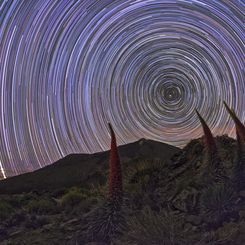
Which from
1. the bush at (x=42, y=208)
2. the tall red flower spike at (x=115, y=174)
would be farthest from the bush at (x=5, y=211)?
the tall red flower spike at (x=115, y=174)

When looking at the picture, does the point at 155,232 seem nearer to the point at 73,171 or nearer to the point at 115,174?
the point at 115,174

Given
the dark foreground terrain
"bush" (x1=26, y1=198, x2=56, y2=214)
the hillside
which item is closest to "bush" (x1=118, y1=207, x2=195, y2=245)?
the dark foreground terrain

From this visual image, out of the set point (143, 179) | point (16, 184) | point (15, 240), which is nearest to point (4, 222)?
point (15, 240)

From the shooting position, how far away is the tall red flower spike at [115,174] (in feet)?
30.2

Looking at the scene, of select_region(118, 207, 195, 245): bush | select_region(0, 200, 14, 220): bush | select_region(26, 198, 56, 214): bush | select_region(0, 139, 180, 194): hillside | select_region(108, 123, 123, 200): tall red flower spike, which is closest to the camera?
select_region(118, 207, 195, 245): bush

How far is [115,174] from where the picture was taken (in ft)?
31.5

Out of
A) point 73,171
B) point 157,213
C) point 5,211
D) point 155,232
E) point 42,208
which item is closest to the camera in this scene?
point 155,232

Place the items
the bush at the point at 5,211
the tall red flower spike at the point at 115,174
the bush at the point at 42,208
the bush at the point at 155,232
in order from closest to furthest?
the bush at the point at 155,232 < the tall red flower spike at the point at 115,174 < the bush at the point at 42,208 < the bush at the point at 5,211

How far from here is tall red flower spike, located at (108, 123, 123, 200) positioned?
9.20m

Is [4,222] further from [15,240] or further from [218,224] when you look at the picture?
[218,224]

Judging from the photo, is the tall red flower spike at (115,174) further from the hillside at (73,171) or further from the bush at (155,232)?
the hillside at (73,171)

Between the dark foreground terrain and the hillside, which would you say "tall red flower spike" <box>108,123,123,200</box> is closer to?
the dark foreground terrain

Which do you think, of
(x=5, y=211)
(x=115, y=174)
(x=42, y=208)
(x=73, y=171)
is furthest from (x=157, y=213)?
(x=73, y=171)

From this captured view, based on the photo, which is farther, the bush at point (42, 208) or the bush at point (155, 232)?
the bush at point (42, 208)
